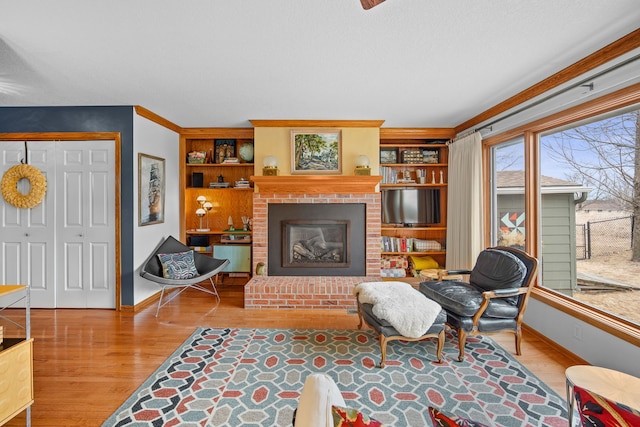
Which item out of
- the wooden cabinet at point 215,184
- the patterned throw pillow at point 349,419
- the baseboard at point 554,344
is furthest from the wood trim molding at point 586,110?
the wooden cabinet at point 215,184

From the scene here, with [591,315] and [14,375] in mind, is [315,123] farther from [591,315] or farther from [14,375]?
[14,375]

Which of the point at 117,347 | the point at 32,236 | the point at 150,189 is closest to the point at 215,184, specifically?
the point at 150,189

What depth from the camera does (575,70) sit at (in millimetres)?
2650

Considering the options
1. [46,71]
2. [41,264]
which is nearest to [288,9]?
[46,71]

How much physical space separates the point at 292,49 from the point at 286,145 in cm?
216

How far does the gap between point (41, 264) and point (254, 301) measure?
2.76 meters

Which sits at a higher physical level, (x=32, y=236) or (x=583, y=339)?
(x=32, y=236)

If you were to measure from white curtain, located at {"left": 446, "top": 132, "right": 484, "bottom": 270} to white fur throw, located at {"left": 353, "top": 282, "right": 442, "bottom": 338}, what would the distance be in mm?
1799

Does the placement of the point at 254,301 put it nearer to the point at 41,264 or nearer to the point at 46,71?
the point at 41,264

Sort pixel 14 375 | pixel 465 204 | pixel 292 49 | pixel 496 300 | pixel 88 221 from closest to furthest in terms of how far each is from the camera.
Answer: pixel 14 375
pixel 292 49
pixel 496 300
pixel 88 221
pixel 465 204

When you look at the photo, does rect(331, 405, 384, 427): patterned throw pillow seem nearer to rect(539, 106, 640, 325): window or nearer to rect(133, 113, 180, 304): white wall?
rect(539, 106, 640, 325): window

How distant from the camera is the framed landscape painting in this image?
452 centimetres

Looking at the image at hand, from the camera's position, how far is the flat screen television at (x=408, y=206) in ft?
16.5

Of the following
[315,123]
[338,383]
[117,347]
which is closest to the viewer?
[338,383]
